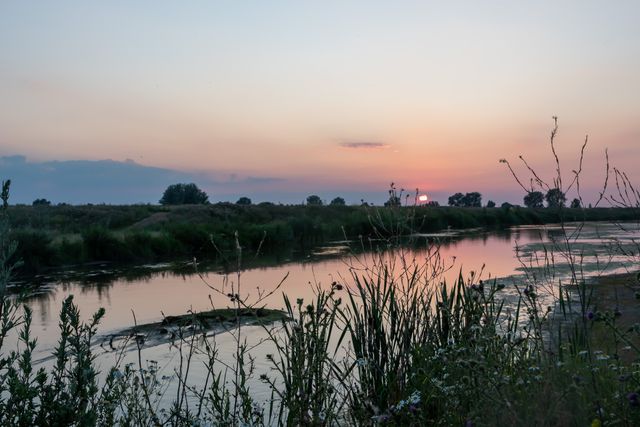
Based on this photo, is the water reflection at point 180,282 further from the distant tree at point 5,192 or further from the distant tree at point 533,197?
the distant tree at point 5,192

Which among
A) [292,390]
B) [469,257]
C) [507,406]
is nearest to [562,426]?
[507,406]

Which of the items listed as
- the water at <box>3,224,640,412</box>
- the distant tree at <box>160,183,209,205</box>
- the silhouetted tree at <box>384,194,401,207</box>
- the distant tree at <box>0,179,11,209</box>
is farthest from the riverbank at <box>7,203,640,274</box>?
the distant tree at <box>160,183,209,205</box>

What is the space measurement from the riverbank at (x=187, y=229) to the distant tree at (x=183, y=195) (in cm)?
1331

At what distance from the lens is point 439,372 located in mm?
4062

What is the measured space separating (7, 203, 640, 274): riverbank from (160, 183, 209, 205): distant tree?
524 inches

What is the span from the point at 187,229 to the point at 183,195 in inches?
1265

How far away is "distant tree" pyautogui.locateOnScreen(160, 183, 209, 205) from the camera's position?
177 feet

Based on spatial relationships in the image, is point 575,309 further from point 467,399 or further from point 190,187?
point 190,187

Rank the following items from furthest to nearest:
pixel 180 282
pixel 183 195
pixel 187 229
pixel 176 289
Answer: pixel 183 195
pixel 187 229
pixel 180 282
pixel 176 289

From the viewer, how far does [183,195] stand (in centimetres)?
5412

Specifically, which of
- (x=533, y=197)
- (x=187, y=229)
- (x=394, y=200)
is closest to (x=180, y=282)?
(x=187, y=229)

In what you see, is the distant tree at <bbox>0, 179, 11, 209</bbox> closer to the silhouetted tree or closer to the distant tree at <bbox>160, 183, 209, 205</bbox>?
the silhouetted tree

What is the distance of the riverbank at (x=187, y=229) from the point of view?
17.2m

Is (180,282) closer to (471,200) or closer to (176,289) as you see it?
(176,289)
